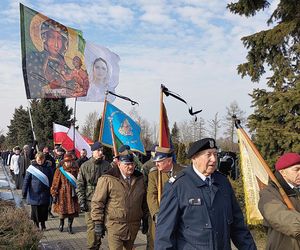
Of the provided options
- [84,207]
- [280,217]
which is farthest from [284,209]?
[84,207]

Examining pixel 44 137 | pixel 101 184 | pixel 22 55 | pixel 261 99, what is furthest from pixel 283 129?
pixel 44 137

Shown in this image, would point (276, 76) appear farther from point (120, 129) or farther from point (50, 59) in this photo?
point (50, 59)

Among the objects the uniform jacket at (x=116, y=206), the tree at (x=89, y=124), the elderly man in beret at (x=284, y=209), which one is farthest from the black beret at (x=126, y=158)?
the tree at (x=89, y=124)

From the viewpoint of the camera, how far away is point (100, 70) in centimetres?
1627

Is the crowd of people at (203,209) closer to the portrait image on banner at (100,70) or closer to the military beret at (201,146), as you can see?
the military beret at (201,146)

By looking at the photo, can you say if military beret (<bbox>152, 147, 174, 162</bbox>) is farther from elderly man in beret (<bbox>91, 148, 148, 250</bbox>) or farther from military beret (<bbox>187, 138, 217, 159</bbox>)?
military beret (<bbox>187, 138, 217, 159</bbox>)

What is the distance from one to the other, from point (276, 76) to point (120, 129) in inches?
141

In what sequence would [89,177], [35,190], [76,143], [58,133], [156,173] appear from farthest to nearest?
[58,133]
[76,143]
[35,190]
[89,177]
[156,173]

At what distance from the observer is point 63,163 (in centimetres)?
1002

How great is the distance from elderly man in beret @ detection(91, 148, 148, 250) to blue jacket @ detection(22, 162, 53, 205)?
14.1 feet

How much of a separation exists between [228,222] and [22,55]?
11105 millimetres

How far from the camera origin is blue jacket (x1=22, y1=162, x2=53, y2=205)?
978 centimetres

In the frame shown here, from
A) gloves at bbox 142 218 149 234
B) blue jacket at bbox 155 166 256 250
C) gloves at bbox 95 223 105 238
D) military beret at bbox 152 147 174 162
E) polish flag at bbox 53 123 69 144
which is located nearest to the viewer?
blue jacket at bbox 155 166 256 250

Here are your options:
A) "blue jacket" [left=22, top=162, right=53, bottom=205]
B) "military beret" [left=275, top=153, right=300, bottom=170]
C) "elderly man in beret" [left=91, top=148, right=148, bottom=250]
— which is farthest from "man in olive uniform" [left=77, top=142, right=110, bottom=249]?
"military beret" [left=275, top=153, right=300, bottom=170]
